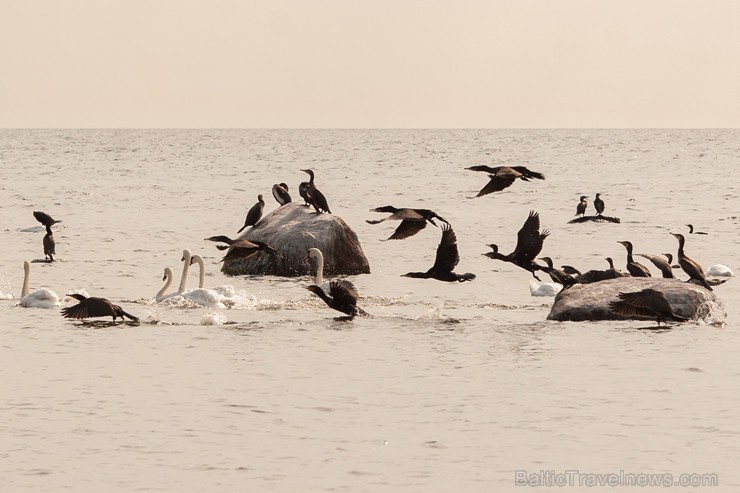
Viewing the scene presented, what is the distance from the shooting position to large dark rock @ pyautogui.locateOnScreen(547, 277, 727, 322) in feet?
56.0

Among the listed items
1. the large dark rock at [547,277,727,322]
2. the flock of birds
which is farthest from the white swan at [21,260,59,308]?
the large dark rock at [547,277,727,322]

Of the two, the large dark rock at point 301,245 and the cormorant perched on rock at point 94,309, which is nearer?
the cormorant perched on rock at point 94,309

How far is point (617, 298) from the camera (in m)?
17.2

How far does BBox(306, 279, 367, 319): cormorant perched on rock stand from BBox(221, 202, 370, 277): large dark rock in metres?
5.32

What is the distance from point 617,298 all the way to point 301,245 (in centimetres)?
765

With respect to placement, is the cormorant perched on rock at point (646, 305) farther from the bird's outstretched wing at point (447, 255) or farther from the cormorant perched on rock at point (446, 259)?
the bird's outstretched wing at point (447, 255)

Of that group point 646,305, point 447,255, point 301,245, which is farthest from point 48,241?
point 646,305

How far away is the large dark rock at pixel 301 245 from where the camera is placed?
23.3 meters

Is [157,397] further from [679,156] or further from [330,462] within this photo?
[679,156]

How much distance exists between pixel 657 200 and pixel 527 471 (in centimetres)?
4289

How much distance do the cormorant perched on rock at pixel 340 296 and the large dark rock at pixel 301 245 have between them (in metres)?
5.32

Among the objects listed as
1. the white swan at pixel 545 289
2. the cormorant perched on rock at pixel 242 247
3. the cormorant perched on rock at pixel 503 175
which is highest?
the cormorant perched on rock at pixel 503 175

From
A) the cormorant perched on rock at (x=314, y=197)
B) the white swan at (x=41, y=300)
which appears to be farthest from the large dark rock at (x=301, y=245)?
the white swan at (x=41, y=300)

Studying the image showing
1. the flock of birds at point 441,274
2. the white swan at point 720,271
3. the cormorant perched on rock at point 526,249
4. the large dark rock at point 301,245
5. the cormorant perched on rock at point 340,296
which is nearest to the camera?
the flock of birds at point 441,274
